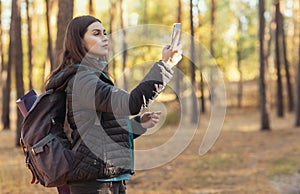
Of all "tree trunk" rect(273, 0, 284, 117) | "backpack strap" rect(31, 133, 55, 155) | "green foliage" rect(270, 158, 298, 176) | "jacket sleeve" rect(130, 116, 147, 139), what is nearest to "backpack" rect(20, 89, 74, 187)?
"backpack strap" rect(31, 133, 55, 155)

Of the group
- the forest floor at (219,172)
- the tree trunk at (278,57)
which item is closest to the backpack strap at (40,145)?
the forest floor at (219,172)

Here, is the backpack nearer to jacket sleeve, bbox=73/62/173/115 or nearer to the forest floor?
jacket sleeve, bbox=73/62/173/115

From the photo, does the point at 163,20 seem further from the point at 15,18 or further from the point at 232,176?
the point at 232,176

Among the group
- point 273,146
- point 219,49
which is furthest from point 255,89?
point 273,146

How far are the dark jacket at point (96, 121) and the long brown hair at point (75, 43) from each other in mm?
87

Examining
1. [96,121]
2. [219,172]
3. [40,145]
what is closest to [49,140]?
[40,145]

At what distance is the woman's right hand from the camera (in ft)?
8.66

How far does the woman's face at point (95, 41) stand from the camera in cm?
287

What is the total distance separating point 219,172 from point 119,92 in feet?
28.9

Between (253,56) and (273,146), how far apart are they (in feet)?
125

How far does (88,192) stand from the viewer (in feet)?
9.16

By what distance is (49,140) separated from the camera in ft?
8.86

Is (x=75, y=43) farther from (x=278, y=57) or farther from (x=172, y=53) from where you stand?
(x=278, y=57)

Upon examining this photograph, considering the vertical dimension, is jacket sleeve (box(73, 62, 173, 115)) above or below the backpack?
above
